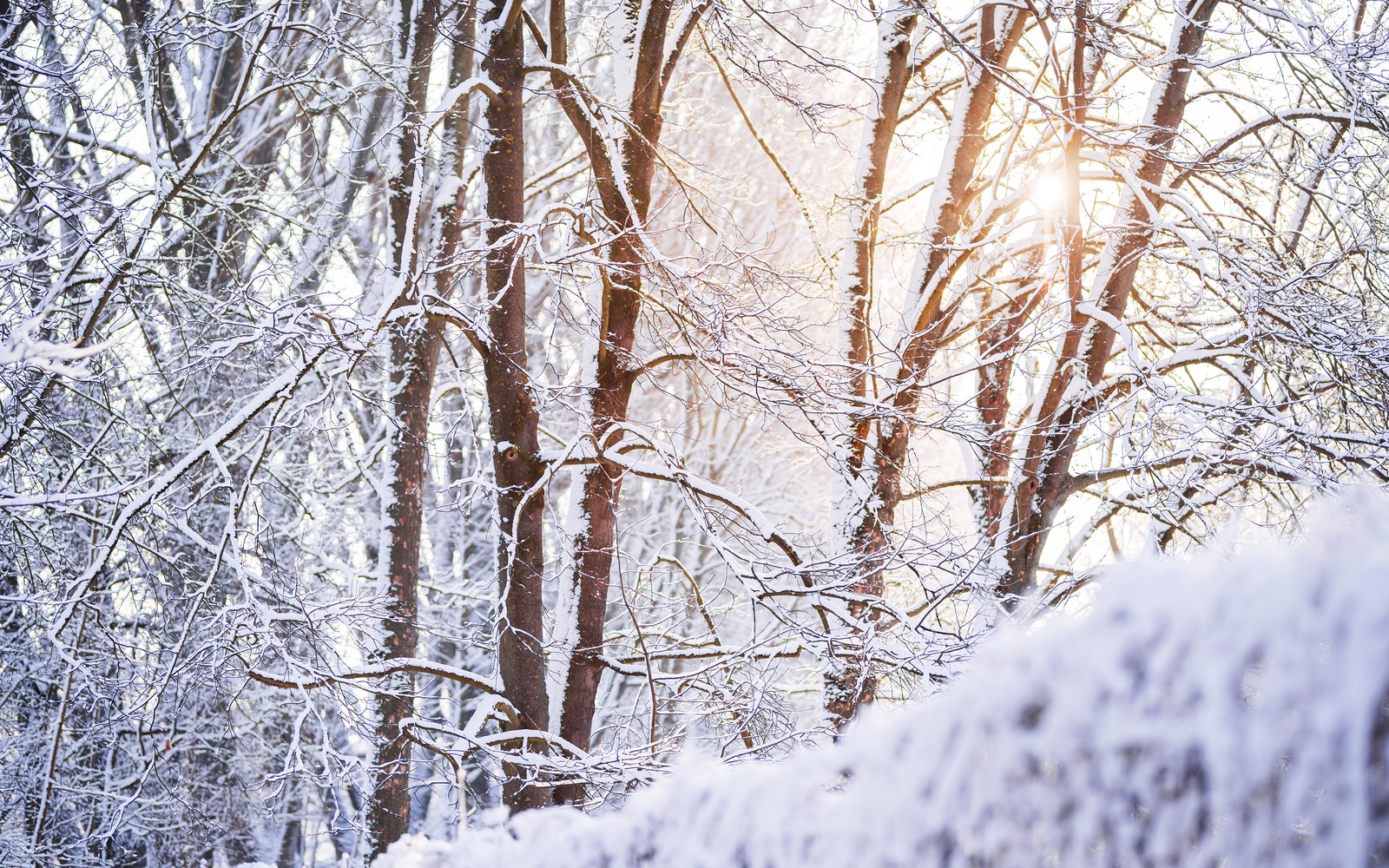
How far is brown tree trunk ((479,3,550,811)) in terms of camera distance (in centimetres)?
512

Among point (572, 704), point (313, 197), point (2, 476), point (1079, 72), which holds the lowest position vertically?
point (572, 704)

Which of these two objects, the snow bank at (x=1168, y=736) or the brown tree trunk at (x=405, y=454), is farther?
the brown tree trunk at (x=405, y=454)

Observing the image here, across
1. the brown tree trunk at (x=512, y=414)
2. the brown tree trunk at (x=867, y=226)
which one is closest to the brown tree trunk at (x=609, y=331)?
the brown tree trunk at (x=512, y=414)

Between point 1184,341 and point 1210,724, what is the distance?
737 centimetres

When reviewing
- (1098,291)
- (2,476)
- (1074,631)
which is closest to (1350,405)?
(1098,291)

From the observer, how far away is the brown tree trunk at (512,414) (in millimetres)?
5117

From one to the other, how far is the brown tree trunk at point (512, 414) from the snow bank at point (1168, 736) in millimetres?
4226

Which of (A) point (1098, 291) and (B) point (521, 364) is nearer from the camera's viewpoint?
(B) point (521, 364)

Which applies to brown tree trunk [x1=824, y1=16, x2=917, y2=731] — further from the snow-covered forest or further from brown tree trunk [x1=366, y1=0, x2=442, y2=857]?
brown tree trunk [x1=366, y1=0, x2=442, y2=857]

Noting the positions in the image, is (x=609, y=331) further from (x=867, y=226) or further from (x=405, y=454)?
(x=405, y=454)

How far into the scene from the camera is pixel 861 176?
6113mm

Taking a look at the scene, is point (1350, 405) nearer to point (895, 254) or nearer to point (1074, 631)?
point (895, 254)

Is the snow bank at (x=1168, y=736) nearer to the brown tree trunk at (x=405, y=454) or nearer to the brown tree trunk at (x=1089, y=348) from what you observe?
the brown tree trunk at (x=1089, y=348)

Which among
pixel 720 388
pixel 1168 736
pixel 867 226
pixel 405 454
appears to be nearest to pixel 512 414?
pixel 720 388
